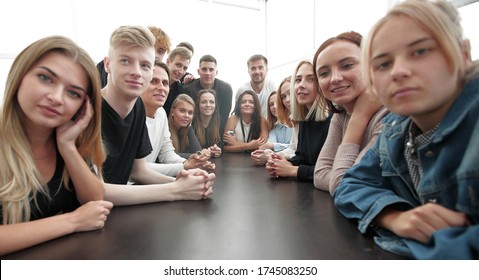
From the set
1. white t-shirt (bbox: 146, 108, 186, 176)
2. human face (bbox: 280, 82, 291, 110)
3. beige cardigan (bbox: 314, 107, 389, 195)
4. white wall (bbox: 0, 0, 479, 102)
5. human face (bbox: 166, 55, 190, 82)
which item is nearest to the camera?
beige cardigan (bbox: 314, 107, 389, 195)

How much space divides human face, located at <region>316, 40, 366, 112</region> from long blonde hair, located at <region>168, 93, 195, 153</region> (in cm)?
121

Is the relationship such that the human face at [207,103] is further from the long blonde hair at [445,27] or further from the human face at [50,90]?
the long blonde hair at [445,27]

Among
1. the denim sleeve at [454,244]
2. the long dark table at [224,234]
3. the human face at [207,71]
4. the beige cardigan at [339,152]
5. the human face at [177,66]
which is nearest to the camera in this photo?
the denim sleeve at [454,244]

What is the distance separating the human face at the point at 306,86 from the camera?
1.25 metres

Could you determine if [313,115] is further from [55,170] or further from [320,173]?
[55,170]

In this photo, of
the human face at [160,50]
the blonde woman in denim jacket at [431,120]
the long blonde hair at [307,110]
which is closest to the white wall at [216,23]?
the long blonde hair at [307,110]

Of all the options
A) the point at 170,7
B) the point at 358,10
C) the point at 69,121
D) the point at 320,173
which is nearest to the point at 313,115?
the point at 320,173

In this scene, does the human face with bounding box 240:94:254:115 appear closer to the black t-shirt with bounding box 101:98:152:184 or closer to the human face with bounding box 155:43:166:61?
the human face with bounding box 155:43:166:61

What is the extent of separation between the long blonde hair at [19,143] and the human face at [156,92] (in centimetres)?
71

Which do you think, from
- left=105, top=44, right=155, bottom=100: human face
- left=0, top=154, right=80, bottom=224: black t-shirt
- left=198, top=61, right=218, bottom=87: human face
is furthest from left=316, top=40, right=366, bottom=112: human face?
left=198, top=61, right=218, bottom=87: human face

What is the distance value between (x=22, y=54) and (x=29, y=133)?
0.67 feet

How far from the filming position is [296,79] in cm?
131

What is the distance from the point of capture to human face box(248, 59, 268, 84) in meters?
2.64

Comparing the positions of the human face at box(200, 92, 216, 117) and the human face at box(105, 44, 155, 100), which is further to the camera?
the human face at box(200, 92, 216, 117)
